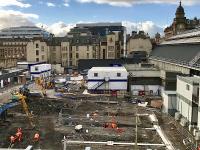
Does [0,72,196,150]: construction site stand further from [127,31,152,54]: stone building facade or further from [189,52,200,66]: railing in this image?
[127,31,152,54]: stone building facade

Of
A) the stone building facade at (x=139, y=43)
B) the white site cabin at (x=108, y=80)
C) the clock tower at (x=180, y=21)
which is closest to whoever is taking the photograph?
the white site cabin at (x=108, y=80)

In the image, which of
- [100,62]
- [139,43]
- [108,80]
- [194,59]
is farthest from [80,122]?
[139,43]

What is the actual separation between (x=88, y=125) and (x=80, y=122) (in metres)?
1.73

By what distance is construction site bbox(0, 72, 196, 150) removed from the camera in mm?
35688

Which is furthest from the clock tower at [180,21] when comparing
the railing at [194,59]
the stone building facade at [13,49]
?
the railing at [194,59]

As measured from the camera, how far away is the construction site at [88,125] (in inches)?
1405

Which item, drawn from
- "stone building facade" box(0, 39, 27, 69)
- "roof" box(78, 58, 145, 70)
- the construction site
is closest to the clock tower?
"roof" box(78, 58, 145, 70)

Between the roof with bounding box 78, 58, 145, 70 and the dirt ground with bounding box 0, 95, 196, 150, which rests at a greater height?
the roof with bounding box 78, 58, 145, 70

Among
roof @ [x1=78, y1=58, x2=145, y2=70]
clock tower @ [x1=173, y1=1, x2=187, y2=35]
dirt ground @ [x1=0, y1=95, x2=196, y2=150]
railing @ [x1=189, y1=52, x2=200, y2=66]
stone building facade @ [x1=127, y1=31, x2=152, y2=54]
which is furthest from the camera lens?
clock tower @ [x1=173, y1=1, x2=187, y2=35]

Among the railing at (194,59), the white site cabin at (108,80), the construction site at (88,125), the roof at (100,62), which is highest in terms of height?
the railing at (194,59)

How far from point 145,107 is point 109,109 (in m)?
6.59

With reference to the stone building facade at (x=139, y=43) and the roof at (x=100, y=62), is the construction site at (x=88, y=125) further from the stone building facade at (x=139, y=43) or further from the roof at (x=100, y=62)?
the stone building facade at (x=139, y=43)

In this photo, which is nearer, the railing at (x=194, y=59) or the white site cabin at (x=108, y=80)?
the railing at (x=194, y=59)

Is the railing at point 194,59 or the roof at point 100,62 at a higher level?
the railing at point 194,59
